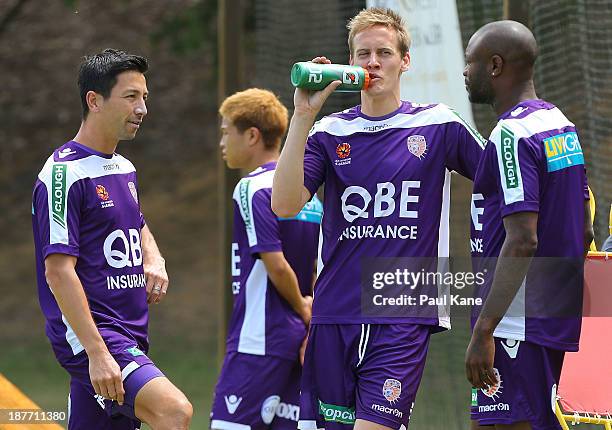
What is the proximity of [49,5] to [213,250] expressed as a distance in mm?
5714

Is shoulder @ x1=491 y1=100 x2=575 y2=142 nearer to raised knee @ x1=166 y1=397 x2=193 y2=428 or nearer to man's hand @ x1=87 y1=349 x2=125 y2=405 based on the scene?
raised knee @ x1=166 y1=397 x2=193 y2=428

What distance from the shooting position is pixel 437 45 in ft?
25.4

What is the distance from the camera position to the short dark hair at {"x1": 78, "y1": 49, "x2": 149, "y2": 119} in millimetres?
5184

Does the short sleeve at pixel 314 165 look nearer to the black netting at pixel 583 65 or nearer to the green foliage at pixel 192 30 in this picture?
the black netting at pixel 583 65

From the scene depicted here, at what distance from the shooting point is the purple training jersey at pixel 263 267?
625 centimetres

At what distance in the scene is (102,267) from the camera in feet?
16.5

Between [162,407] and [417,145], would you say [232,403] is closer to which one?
[162,407]

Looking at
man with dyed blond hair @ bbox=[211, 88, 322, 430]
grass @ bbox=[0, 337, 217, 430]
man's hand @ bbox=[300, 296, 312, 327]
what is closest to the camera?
man with dyed blond hair @ bbox=[211, 88, 322, 430]

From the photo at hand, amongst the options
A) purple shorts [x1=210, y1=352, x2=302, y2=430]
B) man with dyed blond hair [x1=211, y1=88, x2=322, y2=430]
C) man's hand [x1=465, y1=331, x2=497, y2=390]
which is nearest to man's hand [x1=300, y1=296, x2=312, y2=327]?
man with dyed blond hair [x1=211, y1=88, x2=322, y2=430]

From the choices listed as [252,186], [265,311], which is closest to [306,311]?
[265,311]

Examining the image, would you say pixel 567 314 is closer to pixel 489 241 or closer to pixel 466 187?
pixel 489 241

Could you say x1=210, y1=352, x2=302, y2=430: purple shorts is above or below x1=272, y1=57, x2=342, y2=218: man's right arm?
below

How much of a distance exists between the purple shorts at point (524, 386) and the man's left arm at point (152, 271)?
1.63m

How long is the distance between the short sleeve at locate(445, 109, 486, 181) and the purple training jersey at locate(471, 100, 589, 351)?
0.26m
